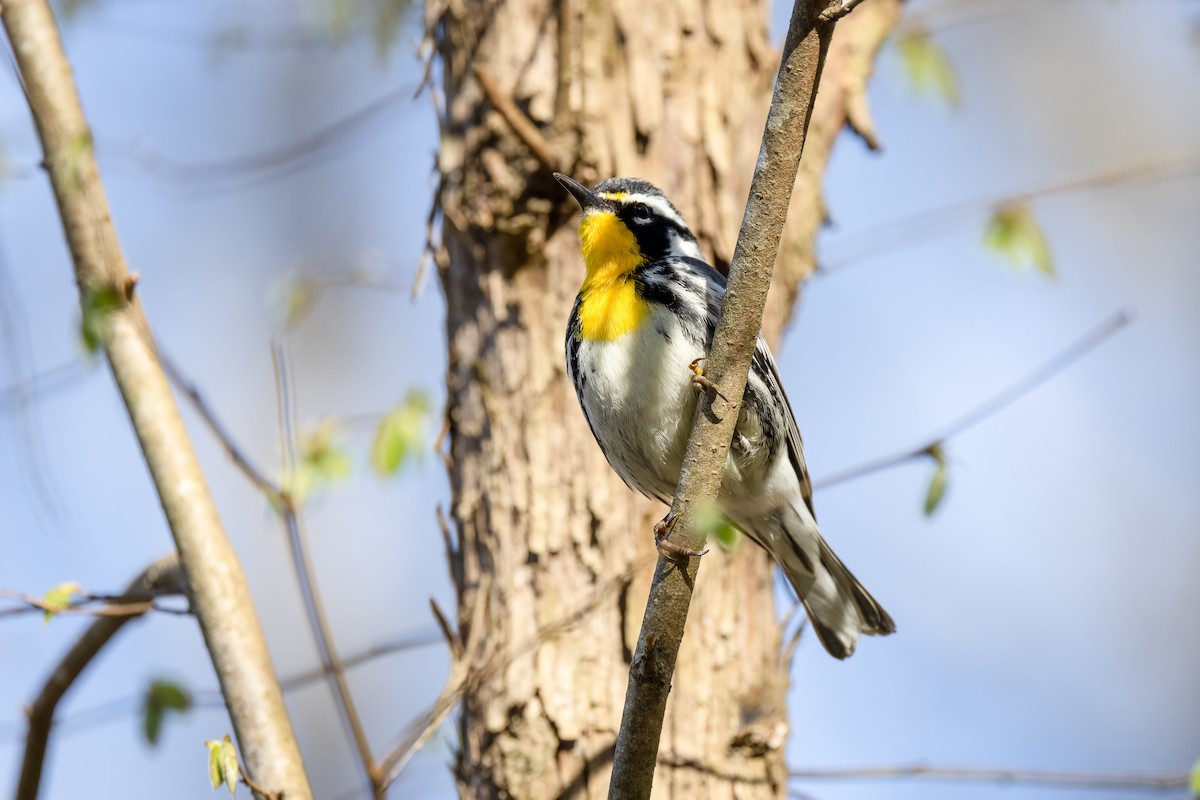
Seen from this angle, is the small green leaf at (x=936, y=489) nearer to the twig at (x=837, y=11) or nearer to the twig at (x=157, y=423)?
the twig at (x=837, y=11)

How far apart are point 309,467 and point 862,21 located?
8.32 ft

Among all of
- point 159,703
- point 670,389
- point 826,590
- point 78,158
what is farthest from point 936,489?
point 78,158

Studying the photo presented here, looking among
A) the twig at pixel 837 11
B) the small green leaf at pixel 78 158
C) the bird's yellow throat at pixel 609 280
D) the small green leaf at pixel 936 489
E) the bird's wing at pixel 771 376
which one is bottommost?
the small green leaf at pixel 936 489

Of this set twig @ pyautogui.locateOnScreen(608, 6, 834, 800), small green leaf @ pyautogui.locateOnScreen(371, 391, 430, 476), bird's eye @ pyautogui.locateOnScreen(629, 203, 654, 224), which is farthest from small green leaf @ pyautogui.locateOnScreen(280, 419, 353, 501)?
twig @ pyautogui.locateOnScreen(608, 6, 834, 800)

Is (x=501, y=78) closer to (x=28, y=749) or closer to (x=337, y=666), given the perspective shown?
(x=337, y=666)

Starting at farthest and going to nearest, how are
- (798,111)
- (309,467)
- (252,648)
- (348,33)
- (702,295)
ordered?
(348,33), (309,467), (702,295), (252,648), (798,111)

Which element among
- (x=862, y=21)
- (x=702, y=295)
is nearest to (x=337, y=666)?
(x=702, y=295)

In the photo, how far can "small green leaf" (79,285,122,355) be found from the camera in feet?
9.88

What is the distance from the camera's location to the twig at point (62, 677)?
11.2 ft

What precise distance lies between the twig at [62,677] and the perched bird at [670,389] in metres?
1.34

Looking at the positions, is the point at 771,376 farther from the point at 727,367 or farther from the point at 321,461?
the point at 321,461

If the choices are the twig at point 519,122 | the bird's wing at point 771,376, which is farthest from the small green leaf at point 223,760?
the twig at point 519,122

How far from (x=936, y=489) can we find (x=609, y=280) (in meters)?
1.10

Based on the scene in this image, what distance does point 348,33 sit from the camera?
580 cm
